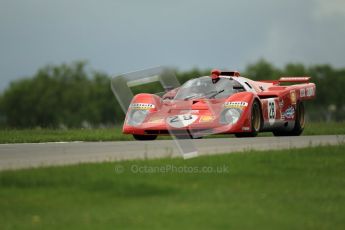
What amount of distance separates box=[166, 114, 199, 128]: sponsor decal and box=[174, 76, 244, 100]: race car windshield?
3.68 feet

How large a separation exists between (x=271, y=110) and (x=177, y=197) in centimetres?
1051

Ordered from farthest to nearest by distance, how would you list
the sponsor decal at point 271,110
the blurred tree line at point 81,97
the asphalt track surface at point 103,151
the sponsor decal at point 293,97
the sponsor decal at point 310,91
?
the blurred tree line at point 81,97, the sponsor decal at point 310,91, the sponsor decal at point 293,97, the sponsor decal at point 271,110, the asphalt track surface at point 103,151

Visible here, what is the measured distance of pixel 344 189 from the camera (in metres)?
9.75

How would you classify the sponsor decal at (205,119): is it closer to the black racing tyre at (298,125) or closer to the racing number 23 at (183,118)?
the racing number 23 at (183,118)

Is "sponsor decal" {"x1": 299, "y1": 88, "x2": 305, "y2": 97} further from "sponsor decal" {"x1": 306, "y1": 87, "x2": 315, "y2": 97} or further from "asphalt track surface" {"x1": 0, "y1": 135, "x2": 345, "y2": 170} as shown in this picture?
"asphalt track surface" {"x1": 0, "y1": 135, "x2": 345, "y2": 170}

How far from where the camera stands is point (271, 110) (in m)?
19.0

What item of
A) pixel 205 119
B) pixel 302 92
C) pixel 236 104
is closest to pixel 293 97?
pixel 302 92

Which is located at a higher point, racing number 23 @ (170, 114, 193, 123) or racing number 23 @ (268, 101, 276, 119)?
racing number 23 @ (170, 114, 193, 123)

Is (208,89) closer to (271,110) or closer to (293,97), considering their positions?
(271,110)

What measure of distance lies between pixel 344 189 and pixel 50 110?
411 ft

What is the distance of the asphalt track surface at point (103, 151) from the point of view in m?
12.3

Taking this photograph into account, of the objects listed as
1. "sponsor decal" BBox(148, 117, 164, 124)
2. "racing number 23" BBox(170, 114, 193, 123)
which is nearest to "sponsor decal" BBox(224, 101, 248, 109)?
"racing number 23" BBox(170, 114, 193, 123)

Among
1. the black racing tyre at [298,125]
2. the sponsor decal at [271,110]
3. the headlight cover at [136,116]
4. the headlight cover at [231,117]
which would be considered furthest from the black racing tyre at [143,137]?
the black racing tyre at [298,125]

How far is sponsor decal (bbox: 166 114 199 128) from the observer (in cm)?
1686
